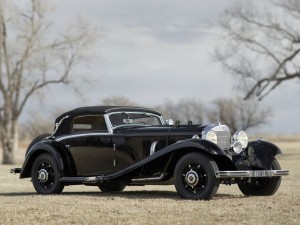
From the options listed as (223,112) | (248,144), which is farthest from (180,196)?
(223,112)

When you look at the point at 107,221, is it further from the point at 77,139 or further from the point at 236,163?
the point at 77,139

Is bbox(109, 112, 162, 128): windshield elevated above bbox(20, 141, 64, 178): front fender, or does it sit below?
above

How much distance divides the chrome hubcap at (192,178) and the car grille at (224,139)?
984 millimetres

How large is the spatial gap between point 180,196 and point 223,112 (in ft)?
306

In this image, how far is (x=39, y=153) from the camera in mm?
14398

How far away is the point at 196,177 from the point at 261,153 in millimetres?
1833

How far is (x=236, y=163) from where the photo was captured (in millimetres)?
12438

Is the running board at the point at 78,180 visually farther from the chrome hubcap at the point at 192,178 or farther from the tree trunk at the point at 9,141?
the tree trunk at the point at 9,141

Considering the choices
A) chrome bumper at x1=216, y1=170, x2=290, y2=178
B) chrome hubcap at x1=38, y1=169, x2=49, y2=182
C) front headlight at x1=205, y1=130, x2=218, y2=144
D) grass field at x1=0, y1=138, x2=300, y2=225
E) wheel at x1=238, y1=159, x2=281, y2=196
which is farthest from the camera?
chrome hubcap at x1=38, y1=169, x2=49, y2=182

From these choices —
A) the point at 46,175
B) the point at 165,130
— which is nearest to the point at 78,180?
the point at 46,175

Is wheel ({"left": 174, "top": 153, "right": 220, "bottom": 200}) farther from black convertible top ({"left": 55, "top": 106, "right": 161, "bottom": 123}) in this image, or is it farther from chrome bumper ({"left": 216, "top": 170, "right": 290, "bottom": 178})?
black convertible top ({"left": 55, "top": 106, "right": 161, "bottom": 123})

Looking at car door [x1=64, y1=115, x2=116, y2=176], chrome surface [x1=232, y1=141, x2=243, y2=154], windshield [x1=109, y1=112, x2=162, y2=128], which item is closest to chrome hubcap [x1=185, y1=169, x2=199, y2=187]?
chrome surface [x1=232, y1=141, x2=243, y2=154]

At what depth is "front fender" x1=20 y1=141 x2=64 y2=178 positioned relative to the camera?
13.9 meters

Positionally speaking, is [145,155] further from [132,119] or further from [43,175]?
[43,175]
